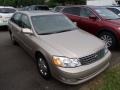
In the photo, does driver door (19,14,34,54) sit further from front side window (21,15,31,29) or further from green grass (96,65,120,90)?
green grass (96,65,120,90)

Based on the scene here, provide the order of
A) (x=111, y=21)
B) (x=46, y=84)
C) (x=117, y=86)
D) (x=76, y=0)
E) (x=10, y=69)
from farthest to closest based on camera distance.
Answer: (x=76, y=0)
(x=111, y=21)
(x=10, y=69)
(x=46, y=84)
(x=117, y=86)

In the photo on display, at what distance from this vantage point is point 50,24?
4.90 metres

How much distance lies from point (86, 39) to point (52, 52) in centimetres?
112

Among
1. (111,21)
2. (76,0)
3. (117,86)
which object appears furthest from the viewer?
(76,0)

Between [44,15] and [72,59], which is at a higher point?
[44,15]

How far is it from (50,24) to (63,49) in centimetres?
141

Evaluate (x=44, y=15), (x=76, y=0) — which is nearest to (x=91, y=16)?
(x=44, y=15)

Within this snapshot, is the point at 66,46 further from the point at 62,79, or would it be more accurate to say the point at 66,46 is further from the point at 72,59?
the point at 62,79

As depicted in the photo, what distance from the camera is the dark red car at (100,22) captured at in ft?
19.5

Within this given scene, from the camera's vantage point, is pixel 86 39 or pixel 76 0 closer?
pixel 86 39

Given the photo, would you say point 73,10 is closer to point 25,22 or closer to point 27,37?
point 25,22

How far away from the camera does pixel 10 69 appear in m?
4.88

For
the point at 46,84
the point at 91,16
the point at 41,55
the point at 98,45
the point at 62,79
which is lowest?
the point at 46,84

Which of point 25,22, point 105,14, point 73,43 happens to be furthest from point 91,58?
point 105,14
